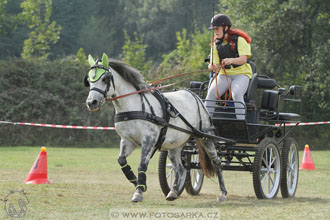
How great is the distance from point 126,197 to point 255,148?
2062 mm

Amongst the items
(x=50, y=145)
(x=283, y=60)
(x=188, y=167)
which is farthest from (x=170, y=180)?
(x=283, y=60)

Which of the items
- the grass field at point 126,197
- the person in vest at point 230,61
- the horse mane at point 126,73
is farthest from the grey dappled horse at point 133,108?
the person in vest at point 230,61

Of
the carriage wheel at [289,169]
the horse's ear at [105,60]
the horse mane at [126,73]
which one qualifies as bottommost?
the carriage wheel at [289,169]

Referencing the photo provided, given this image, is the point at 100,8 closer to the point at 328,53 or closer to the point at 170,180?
the point at 328,53

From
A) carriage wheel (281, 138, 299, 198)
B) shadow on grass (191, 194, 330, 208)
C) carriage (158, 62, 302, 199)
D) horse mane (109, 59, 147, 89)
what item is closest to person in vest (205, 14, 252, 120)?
carriage (158, 62, 302, 199)

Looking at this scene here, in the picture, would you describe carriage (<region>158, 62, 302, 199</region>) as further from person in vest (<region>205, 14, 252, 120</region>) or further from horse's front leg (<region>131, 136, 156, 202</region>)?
horse's front leg (<region>131, 136, 156, 202</region>)

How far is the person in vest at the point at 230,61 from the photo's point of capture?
Result: 9711mm

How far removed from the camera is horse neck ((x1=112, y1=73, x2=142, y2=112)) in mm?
8250

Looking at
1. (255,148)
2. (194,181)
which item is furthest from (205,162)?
(194,181)

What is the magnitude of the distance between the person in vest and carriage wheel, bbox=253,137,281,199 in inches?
23.0

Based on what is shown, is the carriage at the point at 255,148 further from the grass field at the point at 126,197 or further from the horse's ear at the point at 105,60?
the horse's ear at the point at 105,60

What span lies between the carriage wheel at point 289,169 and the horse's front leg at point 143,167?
2734 mm

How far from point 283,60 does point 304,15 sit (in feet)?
6.60

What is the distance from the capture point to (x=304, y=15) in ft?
85.9
